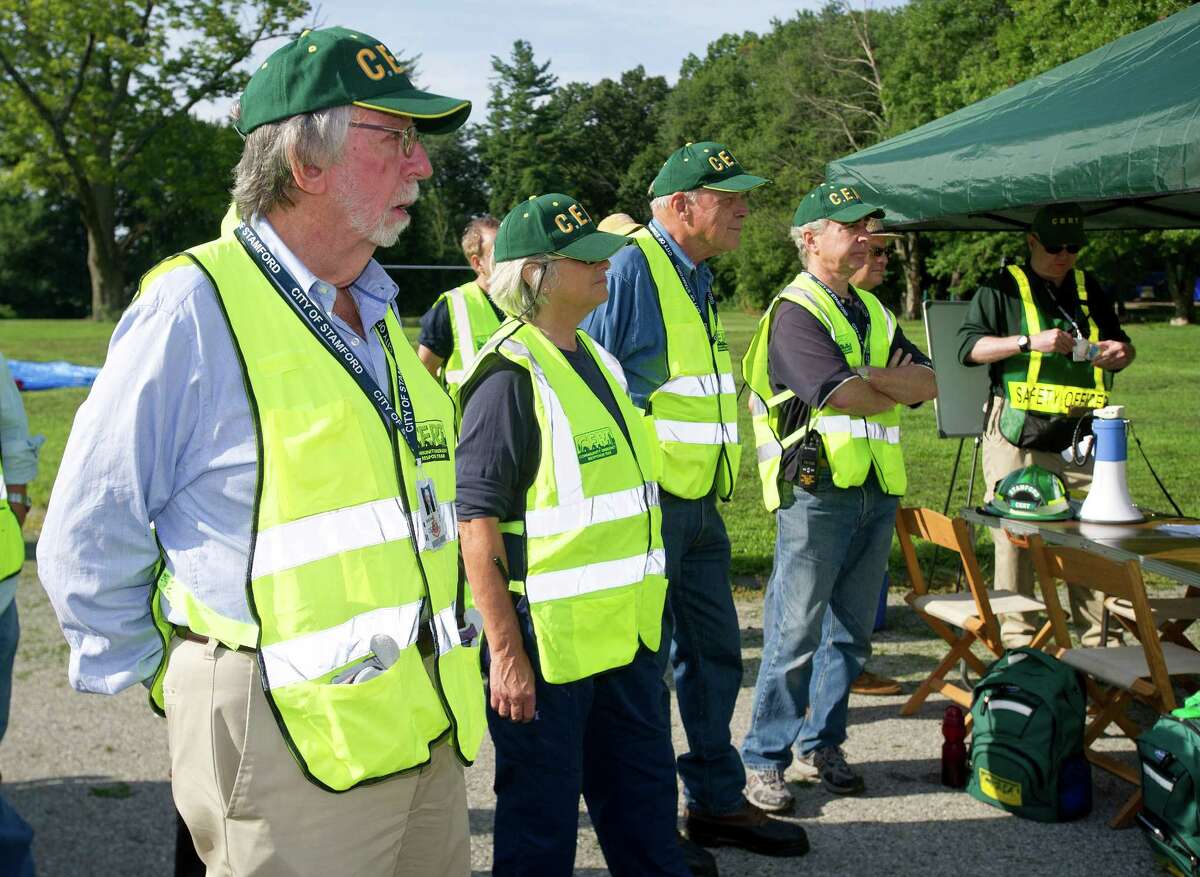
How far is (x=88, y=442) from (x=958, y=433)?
20.3 feet

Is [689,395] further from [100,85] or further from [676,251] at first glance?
[100,85]

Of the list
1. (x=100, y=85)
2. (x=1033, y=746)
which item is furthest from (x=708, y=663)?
(x=100, y=85)

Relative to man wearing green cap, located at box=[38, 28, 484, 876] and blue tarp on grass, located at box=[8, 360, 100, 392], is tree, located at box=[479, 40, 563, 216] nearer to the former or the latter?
blue tarp on grass, located at box=[8, 360, 100, 392]

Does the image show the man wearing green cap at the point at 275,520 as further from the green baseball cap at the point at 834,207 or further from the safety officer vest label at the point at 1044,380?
the safety officer vest label at the point at 1044,380

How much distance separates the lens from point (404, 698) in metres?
1.99

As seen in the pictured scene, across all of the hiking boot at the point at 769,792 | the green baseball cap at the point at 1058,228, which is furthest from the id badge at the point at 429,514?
the green baseball cap at the point at 1058,228

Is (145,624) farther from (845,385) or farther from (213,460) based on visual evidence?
(845,385)

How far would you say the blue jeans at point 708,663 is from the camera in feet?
13.5

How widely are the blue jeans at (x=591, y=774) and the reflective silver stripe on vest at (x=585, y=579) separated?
0.38 feet

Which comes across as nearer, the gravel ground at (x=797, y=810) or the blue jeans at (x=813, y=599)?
the gravel ground at (x=797, y=810)

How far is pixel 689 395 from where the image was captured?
13.6 ft

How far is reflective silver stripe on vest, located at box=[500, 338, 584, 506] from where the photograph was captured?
3100 mm

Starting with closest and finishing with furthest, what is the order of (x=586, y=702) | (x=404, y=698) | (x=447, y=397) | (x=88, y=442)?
(x=88, y=442) < (x=404, y=698) < (x=447, y=397) < (x=586, y=702)

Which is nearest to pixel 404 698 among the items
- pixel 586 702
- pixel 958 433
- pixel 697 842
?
pixel 586 702
